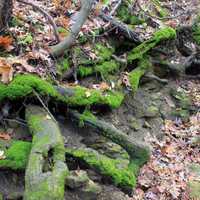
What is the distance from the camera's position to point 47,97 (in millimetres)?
5980

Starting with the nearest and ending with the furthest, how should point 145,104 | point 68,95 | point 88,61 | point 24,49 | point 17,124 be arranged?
point 17,124 < point 68,95 < point 24,49 < point 88,61 < point 145,104

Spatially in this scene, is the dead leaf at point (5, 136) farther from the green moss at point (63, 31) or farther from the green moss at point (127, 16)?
the green moss at point (127, 16)

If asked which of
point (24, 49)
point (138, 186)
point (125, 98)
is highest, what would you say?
point (24, 49)

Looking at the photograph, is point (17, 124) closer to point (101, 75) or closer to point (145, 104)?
point (101, 75)

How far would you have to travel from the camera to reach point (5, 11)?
21.5 ft

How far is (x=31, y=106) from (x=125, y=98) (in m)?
2.54

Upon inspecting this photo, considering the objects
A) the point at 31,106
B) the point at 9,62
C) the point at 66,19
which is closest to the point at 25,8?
the point at 66,19

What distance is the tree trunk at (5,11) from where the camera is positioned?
6.38m

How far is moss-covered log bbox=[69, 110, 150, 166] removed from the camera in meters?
6.36

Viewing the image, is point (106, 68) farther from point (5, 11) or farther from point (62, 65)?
point (5, 11)

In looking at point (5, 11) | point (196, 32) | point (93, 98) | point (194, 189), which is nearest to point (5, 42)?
point (5, 11)

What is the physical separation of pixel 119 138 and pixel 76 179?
1.37 metres

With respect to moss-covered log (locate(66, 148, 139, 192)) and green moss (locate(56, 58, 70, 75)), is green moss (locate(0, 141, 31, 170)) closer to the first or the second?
moss-covered log (locate(66, 148, 139, 192))

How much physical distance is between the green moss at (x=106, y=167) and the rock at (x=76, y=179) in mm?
313
